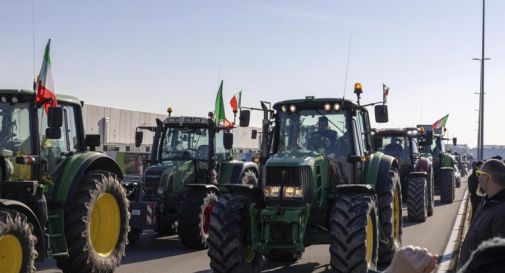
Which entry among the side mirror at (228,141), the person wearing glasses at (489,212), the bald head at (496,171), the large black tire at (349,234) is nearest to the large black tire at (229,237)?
the large black tire at (349,234)

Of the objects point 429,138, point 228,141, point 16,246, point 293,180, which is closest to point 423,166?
point 429,138

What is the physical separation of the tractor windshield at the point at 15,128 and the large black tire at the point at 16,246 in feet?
3.88

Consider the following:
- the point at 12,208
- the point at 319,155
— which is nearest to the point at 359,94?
the point at 319,155

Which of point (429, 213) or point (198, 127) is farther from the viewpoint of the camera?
point (429, 213)

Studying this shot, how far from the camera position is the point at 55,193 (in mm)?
7934

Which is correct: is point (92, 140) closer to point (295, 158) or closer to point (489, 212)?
point (295, 158)

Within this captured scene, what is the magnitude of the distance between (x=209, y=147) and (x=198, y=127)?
0.46 m

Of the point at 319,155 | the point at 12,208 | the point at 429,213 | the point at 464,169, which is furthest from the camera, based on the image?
the point at 464,169

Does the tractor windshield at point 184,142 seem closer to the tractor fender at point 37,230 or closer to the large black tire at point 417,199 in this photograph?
the large black tire at point 417,199

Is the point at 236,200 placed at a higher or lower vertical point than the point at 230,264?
higher

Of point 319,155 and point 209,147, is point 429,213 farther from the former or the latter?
point 319,155

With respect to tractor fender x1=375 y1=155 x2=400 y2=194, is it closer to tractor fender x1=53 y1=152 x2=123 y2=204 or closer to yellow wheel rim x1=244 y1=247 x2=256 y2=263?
yellow wheel rim x1=244 y1=247 x2=256 y2=263

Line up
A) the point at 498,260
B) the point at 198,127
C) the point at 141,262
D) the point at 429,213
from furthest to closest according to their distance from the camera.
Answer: the point at 429,213 → the point at 198,127 → the point at 141,262 → the point at 498,260

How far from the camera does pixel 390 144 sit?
Answer: 60.7 feet
